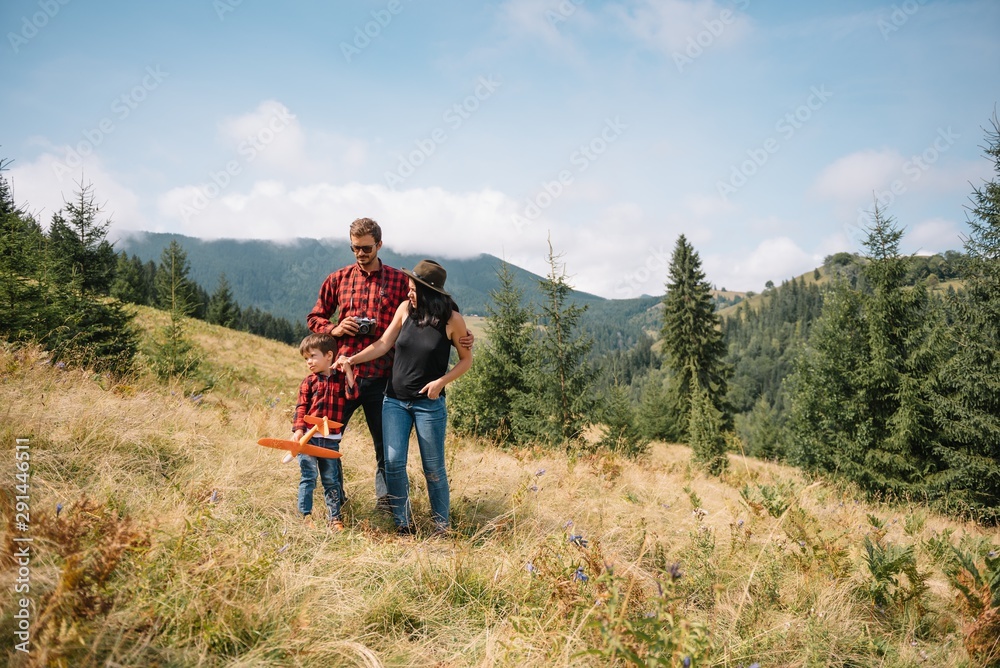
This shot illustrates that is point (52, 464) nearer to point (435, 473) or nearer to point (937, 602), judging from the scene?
point (435, 473)

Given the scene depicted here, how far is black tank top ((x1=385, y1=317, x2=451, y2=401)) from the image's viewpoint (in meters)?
3.49

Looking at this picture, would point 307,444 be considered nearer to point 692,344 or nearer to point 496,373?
point 496,373

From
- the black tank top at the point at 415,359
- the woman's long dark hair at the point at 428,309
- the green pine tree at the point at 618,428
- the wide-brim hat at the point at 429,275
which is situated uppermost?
the wide-brim hat at the point at 429,275

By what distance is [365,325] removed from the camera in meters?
3.76

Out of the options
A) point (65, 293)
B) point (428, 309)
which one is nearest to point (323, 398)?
point (428, 309)

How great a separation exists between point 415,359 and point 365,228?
3.80ft

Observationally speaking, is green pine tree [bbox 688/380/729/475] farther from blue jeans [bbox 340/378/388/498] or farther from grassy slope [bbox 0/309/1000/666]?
blue jeans [bbox 340/378/388/498]

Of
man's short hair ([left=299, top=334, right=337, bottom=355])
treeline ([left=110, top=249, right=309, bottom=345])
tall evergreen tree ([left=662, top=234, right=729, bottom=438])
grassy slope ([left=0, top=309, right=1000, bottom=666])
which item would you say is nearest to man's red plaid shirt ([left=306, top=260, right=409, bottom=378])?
man's short hair ([left=299, top=334, right=337, bottom=355])

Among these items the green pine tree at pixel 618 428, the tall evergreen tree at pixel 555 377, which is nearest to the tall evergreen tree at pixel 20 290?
the tall evergreen tree at pixel 555 377

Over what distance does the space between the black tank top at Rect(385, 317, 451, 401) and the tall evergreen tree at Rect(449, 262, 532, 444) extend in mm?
9619

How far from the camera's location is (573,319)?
13.8 metres

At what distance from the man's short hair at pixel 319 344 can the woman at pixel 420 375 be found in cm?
14

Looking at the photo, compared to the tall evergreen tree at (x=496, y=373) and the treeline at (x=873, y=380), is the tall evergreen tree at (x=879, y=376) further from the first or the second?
the tall evergreen tree at (x=496, y=373)

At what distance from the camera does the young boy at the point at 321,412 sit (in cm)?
354
